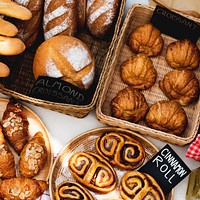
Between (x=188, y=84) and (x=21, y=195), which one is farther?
(x=188, y=84)

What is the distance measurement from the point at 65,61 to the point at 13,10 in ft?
0.90

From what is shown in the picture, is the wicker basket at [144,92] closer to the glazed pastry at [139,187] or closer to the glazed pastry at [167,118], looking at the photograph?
the glazed pastry at [167,118]

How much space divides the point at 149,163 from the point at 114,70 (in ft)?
1.52

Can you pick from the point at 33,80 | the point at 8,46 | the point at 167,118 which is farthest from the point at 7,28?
the point at 167,118

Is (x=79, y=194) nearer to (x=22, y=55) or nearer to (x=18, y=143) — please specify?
(x=18, y=143)

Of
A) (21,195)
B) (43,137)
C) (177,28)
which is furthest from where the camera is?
(177,28)

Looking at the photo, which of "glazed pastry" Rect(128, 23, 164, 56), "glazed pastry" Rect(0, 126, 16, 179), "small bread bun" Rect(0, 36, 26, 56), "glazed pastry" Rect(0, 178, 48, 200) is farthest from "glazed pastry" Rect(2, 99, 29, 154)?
"glazed pastry" Rect(128, 23, 164, 56)

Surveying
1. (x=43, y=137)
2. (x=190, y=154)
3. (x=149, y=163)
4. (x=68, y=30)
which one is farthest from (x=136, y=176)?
(x=68, y=30)

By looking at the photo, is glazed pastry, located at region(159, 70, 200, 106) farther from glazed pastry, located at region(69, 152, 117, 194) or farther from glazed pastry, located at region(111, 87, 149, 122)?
glazed pastry, located at region(69, 152, 117, 194)

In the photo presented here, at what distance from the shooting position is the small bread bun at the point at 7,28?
164 cm

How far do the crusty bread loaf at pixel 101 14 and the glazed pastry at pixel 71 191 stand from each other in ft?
2.20

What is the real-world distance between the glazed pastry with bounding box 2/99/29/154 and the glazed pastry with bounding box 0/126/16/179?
36mm

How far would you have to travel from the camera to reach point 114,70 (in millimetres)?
1945

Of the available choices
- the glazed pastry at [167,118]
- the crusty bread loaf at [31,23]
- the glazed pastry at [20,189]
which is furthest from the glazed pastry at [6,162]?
the glazed pastry at [167,118]
